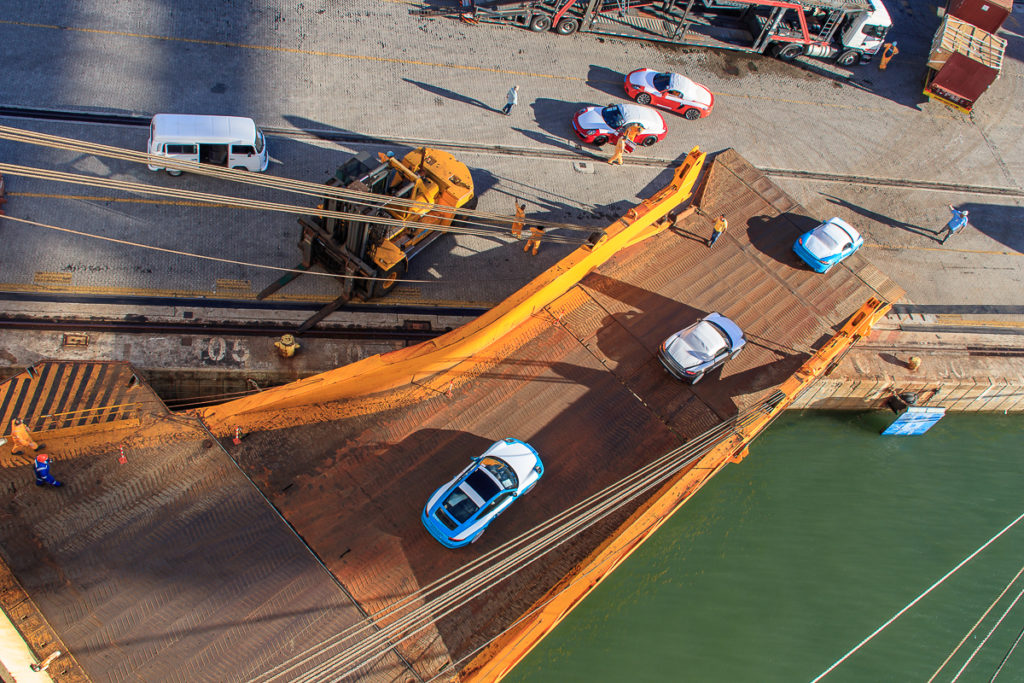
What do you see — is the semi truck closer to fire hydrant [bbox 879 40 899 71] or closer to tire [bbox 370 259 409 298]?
fire hydrant [bbox 879 40 899 71]

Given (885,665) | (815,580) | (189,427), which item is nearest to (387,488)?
(189,427)

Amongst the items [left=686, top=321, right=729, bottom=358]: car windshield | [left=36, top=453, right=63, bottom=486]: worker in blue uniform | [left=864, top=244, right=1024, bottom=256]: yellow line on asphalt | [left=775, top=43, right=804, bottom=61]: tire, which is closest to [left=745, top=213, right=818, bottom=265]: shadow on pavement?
[left=686, top=321, right=729, bottom=358]: car windshield

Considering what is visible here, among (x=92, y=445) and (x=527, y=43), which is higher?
(x=527, y=43)

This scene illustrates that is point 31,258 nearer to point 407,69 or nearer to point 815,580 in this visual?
point 407,69

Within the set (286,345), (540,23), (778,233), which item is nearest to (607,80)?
(540,23)

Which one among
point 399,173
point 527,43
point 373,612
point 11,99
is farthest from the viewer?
point 527,43

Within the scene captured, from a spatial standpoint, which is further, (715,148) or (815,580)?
(715,148)

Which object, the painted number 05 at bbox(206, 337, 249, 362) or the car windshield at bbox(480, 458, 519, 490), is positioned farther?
the painted number 05 at bbox(206, 337, 249, 362)
